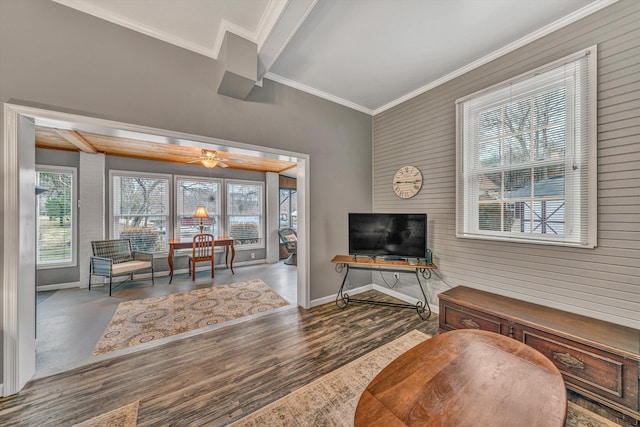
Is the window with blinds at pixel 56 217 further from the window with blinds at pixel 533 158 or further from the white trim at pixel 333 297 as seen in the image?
the window with blinds at pixel 533 158

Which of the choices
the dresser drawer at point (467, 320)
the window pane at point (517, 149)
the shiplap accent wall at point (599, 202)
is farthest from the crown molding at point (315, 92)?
the dresser drawer at point (467, 320)

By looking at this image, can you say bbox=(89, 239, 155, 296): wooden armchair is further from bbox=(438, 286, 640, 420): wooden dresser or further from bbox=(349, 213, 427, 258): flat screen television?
bbox=(438, 286, 640, 420): wooden dresser

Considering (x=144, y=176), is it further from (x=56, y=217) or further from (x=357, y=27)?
(x=357, y=27)

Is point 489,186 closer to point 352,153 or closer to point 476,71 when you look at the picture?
point 476,71

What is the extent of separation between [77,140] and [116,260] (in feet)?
6.99

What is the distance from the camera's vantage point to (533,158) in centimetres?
220

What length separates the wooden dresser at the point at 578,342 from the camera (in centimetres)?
141

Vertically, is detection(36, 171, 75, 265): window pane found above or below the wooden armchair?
above

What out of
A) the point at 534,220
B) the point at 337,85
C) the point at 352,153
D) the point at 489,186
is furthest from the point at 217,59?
the point at 534,220

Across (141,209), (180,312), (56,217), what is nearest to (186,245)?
(141,209)

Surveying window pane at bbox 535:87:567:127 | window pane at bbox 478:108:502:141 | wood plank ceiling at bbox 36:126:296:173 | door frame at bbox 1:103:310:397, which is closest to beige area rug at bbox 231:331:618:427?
door frame at bbox 1:103:310:397

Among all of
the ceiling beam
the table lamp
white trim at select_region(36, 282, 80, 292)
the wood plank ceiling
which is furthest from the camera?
the table lamp

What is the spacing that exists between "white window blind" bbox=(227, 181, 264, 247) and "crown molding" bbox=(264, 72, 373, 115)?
3.40 meters

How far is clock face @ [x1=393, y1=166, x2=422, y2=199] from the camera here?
3124mm
